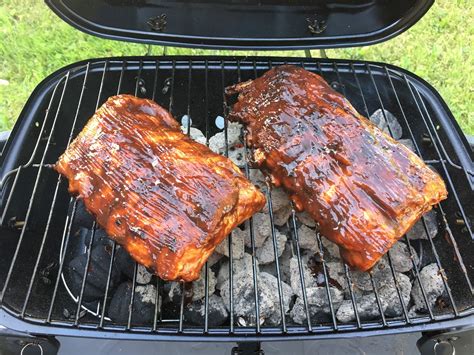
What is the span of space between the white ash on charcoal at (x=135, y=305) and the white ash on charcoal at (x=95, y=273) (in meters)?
0.08

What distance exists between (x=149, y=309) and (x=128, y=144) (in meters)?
0.77

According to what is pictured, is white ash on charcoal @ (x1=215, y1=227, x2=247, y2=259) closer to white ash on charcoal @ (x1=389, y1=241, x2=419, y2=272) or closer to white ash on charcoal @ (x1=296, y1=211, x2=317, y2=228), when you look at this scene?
white ash on charcoal @ (x1=296, y1=211, x2=317, y2=228)

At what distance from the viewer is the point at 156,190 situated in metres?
2.05

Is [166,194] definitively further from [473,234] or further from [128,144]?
[473,234]

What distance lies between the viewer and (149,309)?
225 cm

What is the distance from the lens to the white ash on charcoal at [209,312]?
2.22 meters

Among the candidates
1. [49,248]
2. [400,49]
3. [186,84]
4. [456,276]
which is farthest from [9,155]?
[400,49]

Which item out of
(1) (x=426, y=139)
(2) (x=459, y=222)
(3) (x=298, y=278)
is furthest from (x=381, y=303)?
(1) (x=426, y=139)

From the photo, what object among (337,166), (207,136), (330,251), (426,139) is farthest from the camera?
(426,139)

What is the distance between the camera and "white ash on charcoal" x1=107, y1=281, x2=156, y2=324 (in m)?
2.24

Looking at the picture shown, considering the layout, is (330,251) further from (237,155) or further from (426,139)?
(426,139)

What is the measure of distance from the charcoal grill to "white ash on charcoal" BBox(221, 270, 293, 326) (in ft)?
0.22

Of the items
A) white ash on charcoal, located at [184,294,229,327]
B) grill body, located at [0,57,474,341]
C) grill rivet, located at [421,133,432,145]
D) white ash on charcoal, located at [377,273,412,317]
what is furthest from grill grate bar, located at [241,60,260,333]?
grill rivet, located at [421,133,432,145]

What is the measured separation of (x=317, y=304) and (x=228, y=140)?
108 cm
